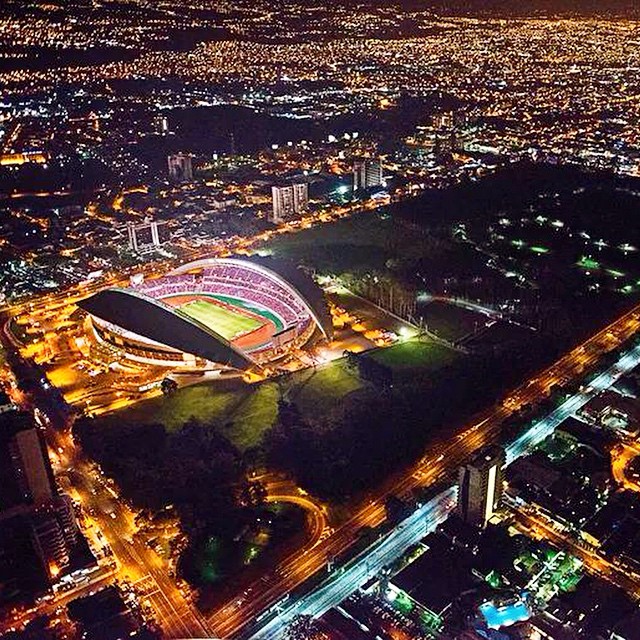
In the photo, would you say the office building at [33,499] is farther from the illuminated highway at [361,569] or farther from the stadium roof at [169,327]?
the stadium roof at [169,327]

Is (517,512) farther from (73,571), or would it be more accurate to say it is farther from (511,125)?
(511,125)

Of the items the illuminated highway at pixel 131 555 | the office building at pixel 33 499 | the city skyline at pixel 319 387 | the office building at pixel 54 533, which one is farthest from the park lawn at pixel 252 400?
the office building at pixel 54 533

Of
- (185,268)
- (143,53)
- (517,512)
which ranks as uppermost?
(143,53)

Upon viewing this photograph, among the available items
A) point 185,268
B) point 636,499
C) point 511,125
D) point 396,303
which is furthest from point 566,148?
point 636,499

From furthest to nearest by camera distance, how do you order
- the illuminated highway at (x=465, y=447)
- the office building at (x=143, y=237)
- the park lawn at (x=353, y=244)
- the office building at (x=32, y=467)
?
the office building at (x=143, y=237) < the park lawn at (x=353, y=244) < the office building at (x=32, y=467) < the illuminated highway at (x=465, y=447)

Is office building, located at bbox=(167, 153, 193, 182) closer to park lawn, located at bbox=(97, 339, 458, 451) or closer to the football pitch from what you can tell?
the football pitch

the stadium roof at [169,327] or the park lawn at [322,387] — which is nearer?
the park lawn at [322,387]

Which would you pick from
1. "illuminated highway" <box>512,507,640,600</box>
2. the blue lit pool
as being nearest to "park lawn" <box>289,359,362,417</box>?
"illuminated highway" <box>512,507,640,600</box>
